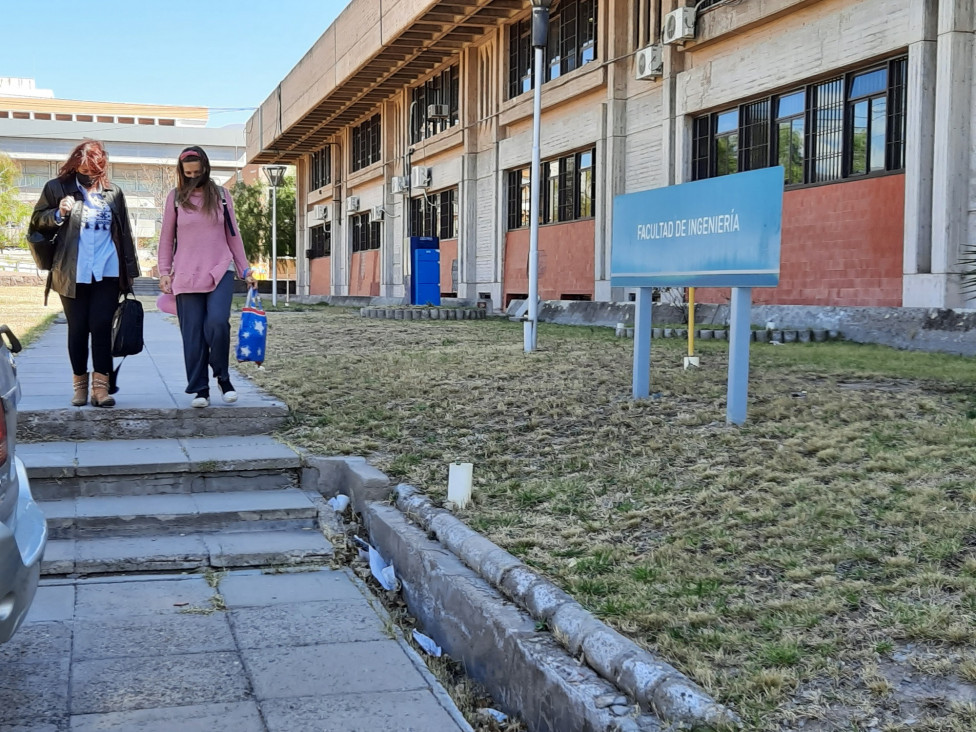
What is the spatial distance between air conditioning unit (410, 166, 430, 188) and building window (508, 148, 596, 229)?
550 centimetres

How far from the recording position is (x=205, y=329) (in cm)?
723

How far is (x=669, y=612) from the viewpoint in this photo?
3574 millimetres

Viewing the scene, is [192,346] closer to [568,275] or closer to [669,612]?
[669,612]

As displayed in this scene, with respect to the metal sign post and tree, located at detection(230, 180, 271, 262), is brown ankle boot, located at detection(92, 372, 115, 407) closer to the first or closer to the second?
the metal sign post

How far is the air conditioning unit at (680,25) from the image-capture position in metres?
17.7

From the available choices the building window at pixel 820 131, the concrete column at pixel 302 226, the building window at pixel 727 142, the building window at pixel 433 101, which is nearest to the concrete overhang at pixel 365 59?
the building window at pixel 433 101

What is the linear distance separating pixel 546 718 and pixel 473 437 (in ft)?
11.4

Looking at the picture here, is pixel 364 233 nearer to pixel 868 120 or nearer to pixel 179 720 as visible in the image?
pixel 868 120

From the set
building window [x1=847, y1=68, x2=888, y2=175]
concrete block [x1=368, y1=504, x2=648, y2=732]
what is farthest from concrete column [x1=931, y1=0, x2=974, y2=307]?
concrete block [x1=368, y1=504, x2=648, y2=732]

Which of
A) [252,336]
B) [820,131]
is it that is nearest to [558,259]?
[820,131]

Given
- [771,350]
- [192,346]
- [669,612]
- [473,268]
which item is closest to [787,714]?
[669,612]

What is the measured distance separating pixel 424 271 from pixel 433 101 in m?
9.03

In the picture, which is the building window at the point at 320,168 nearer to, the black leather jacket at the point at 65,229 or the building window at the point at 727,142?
Result: the building window at the point at 727,142

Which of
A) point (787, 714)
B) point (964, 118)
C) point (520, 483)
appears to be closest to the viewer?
point (787, 714)
